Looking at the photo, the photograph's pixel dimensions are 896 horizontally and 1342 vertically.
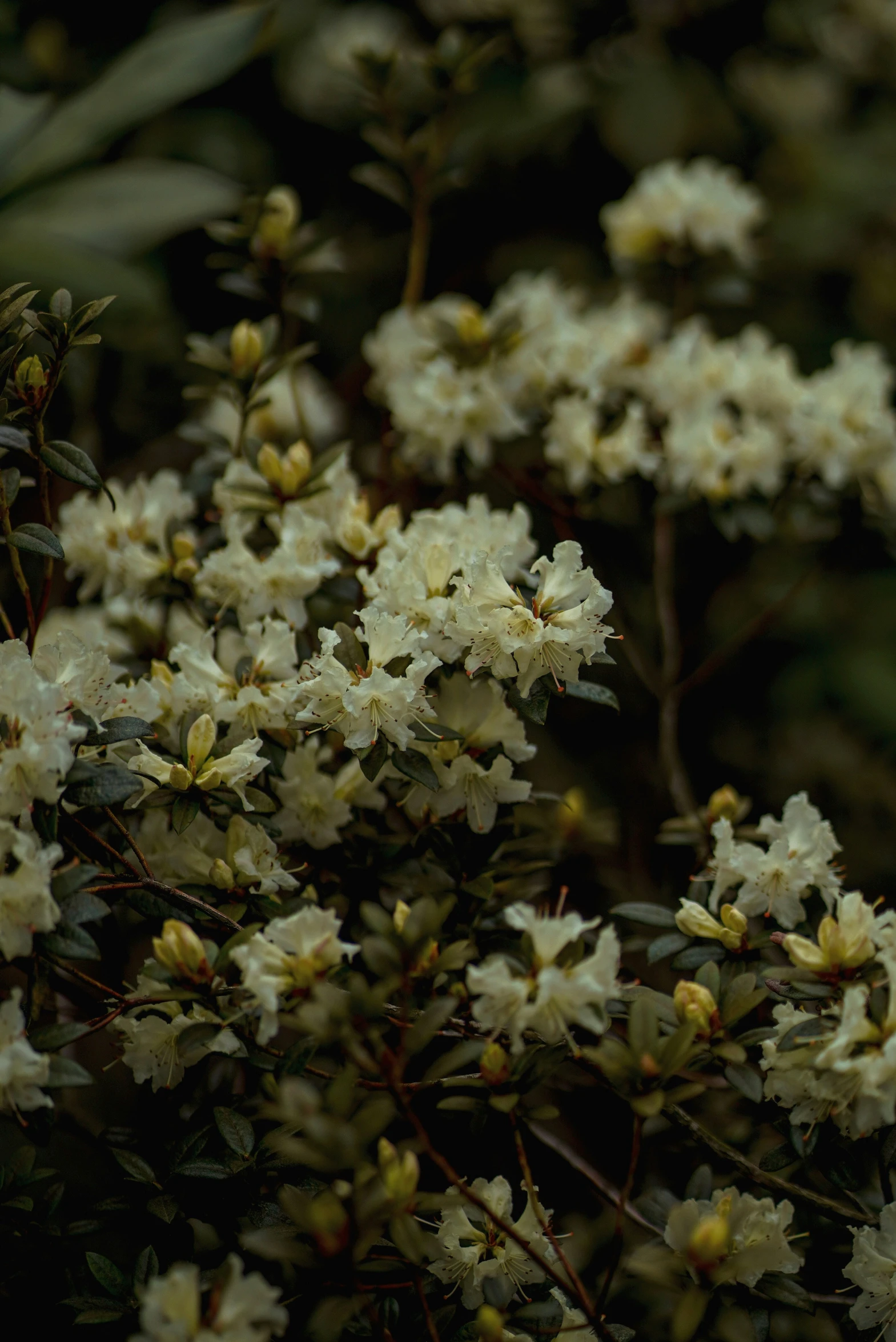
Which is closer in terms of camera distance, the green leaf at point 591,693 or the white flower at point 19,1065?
the white flower at point 19,1065

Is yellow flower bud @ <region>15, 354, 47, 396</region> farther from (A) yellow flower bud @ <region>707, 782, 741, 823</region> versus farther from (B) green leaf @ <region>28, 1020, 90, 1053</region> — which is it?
(A) yellow flower bud @ <region>707, 782, 741, 823</region>

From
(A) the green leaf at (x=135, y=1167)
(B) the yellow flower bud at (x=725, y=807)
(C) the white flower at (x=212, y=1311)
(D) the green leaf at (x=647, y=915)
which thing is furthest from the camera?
(B) the yellow flower bud at (x=725, y=807)

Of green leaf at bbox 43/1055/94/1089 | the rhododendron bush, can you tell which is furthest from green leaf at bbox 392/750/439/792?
green leaf at bbox 43/1055/94/1089

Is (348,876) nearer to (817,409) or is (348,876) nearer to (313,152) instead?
(817,409)

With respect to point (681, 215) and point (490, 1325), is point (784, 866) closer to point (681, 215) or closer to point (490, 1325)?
point (490, 1325)

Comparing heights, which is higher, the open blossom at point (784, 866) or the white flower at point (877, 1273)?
the open blossom at point (784, 866)

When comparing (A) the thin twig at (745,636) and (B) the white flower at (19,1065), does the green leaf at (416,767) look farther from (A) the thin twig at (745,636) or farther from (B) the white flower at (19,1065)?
(A) the thin twig at (745,636)

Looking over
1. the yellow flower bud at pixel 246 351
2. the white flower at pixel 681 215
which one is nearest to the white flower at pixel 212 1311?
the yellow flower bud at pixel 246 351

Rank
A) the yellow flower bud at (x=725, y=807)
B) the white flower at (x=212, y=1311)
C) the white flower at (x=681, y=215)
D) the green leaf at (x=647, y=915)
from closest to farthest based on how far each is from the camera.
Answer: the white flower at (x=212, y=1311) → the green leaf at (x=647, y=915) → the yellow flower bud at (x=725, y=807) → the white flower at (x=681, y=215)
